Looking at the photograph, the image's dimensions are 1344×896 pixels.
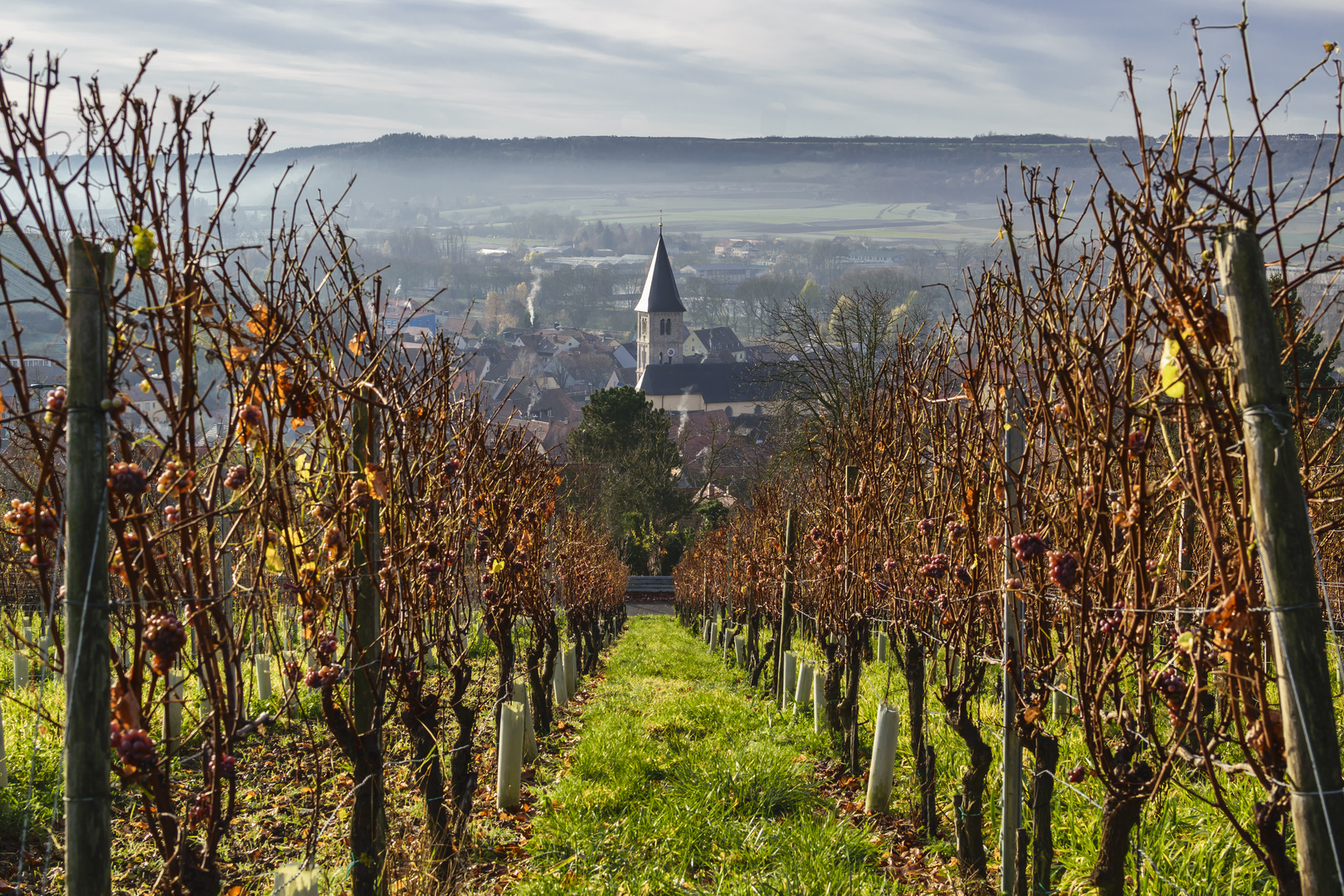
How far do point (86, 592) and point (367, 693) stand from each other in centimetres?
178

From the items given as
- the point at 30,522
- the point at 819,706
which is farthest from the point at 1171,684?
the point at 819,706

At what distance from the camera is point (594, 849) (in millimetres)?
4965

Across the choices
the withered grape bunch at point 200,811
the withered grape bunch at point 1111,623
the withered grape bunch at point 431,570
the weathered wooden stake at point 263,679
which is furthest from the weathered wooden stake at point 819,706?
the withered grape bunch at point 200,811

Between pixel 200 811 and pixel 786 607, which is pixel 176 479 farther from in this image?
pixel 786 607

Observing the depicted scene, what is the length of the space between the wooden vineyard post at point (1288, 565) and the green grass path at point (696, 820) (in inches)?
107

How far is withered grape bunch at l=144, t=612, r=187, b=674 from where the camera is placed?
6.91ft

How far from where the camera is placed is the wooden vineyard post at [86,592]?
1.96m

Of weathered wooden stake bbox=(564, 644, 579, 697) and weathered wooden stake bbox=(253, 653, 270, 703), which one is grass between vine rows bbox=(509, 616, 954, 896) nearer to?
weathered wooden stake bbox=(564, 644, 579, 697)

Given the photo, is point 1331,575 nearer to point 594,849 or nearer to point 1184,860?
point 1184,860

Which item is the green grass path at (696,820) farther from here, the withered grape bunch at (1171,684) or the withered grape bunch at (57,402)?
the withered grape bunch at (57,402)

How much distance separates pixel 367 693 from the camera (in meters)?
3.63

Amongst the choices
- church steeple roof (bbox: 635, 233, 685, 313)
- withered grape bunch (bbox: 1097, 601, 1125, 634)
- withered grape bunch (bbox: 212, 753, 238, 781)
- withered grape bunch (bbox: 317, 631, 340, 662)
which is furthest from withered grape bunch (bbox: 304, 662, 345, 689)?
church steeple roof (bbox: 635, 233, 685, 313)

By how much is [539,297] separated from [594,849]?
16251 centimetres

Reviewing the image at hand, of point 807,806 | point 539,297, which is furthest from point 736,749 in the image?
point 539,297
